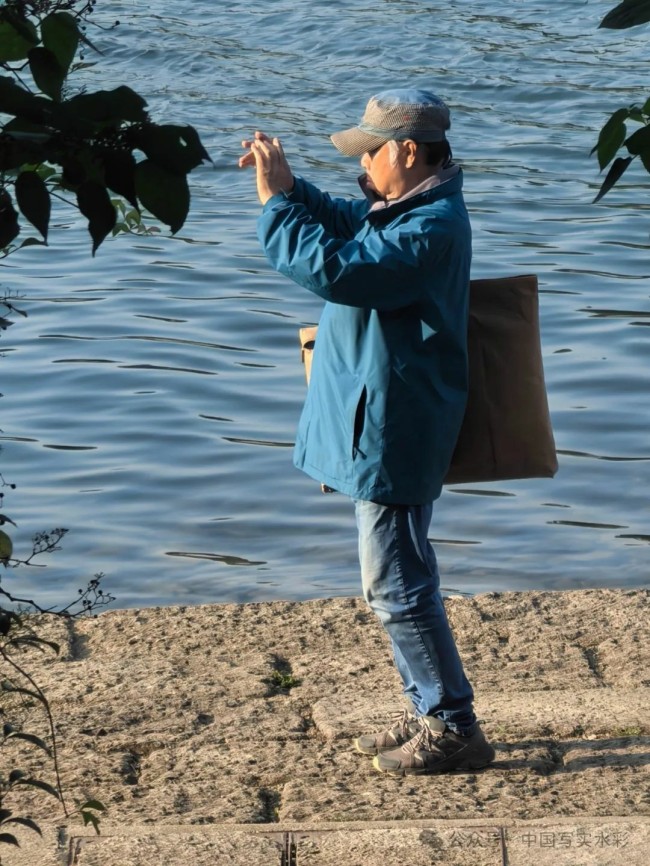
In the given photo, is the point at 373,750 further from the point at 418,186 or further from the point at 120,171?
the point at 120,171

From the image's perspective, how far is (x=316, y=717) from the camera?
457 cm

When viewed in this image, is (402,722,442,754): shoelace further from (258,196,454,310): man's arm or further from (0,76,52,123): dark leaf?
(0,76,52,123): dark leaf

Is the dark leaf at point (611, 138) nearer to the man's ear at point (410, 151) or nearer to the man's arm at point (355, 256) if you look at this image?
the man's arm at point (355, 256)

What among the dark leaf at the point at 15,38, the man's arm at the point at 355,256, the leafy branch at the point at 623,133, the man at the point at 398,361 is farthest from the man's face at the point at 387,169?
the dark leaf at the point at 15,38

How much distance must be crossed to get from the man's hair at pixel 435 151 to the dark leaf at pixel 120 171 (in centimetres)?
224

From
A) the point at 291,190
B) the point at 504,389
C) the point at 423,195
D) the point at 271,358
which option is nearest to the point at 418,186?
the point at 423,195

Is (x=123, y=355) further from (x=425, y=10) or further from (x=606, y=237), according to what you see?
(x=425, y=10)

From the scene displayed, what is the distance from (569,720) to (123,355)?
651 centimetres

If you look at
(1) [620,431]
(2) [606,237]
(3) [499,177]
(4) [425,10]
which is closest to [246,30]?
(4) [425,10]

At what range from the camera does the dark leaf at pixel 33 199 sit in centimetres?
195

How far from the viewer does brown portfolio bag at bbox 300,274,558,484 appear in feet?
13.9

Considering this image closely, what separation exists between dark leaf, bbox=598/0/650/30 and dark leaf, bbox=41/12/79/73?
758 millimetres

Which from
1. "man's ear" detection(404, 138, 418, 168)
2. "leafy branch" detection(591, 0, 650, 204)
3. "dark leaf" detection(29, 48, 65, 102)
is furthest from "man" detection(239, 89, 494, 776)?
"dark leaf" detection(29, 48, 65, 102)

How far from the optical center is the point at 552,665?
16.5ft
